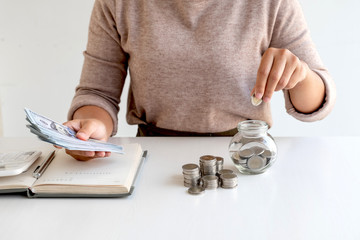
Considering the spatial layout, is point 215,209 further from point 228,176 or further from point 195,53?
point 195,53

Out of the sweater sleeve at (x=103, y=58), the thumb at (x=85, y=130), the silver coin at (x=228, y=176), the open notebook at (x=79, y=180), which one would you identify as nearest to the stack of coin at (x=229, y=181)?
the silver coin at (x=228, y=176)

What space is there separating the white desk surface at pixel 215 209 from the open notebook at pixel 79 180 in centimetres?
2

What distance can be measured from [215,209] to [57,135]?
0.99 ft

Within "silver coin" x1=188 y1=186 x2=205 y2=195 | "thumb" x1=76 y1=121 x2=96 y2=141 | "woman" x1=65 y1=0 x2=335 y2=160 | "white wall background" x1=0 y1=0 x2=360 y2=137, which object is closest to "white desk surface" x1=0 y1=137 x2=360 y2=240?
"silver coin" x1=188 y1=186 x2=205 y2=195

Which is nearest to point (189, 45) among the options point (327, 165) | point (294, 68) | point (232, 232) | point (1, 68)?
point (294, 68)

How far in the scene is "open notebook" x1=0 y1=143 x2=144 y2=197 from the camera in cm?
73

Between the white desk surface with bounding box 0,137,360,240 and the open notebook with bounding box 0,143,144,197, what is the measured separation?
15mm

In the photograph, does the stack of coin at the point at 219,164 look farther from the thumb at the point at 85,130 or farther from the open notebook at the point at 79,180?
the thumb at the point at 85,130

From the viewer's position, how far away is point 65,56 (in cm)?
206

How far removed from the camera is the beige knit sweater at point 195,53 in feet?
3.46

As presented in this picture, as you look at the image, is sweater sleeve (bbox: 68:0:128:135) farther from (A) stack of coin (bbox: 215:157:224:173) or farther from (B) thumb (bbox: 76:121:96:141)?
(A) stack of coin (bbox: 215:157:224:173)

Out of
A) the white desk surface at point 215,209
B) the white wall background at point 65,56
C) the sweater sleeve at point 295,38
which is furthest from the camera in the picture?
the white wall background at point 65,56

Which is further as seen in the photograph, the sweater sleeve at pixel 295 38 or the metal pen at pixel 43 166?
the sweater sleeve at pixel 295 38

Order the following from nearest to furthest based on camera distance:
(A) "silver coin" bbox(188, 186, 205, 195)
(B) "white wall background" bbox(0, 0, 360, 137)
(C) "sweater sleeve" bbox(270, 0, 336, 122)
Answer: (A) "silver coin" bbox(188, 186, 205, 195)
(C) "sweater sleeve" bbox(270, 0, 336, 122)
(B) "white wall background" bbox(0, 0, 360, 137)
